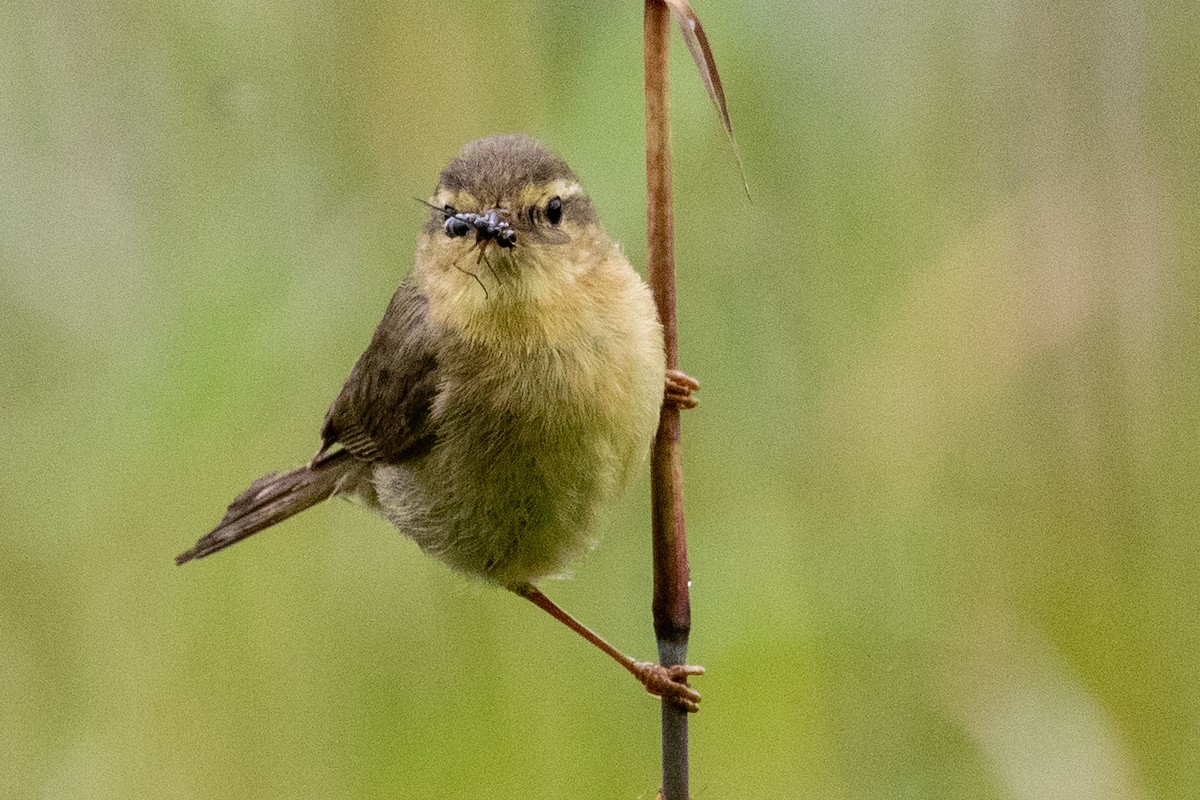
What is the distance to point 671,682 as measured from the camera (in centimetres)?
281

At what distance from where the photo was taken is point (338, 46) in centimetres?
344

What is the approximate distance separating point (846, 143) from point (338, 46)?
1162 millimetres

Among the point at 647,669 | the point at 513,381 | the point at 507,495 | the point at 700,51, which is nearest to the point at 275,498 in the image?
the point at 507,495

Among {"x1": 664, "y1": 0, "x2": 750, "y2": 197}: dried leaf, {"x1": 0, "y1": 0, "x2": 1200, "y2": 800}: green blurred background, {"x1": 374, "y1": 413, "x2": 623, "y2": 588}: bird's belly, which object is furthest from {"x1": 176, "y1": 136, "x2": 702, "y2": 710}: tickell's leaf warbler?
{"x1": 664, "y1": 0, "x2": 750, "y2": 197}: dried leaf

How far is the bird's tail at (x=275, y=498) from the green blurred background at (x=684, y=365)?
102 millimetres

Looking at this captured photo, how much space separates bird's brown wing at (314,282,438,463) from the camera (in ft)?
10.8

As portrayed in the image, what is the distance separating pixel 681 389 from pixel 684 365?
0.70 feet

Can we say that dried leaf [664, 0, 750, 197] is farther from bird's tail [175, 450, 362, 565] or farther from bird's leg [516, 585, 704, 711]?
bird's tail [175, 450, 362, 565]

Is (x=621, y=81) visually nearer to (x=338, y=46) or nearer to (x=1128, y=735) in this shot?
(x=338, y=46)

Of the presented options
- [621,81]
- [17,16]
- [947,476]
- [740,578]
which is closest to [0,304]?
[17,16]

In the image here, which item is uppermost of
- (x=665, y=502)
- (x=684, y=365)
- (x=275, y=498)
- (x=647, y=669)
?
(x=684, y=365)

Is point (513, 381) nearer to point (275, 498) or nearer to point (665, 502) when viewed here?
point (665, 502)

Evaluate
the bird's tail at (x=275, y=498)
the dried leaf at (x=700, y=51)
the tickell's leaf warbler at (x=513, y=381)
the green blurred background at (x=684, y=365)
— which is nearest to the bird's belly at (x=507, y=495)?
the tickell's leaf warbler at (x=513, y=381)

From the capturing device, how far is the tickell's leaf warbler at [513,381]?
117 inches
